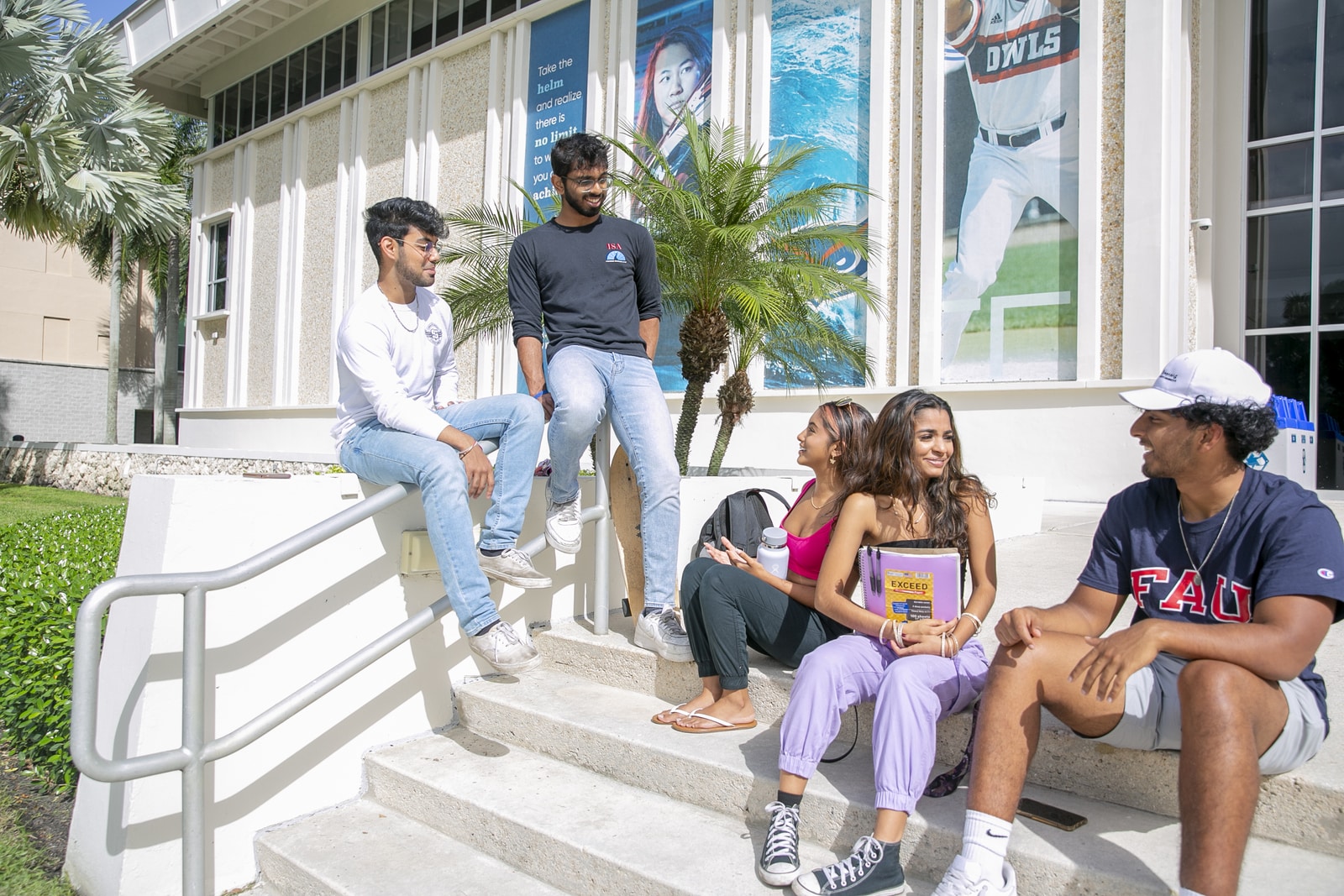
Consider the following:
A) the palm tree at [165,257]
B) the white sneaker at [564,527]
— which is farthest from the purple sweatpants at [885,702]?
the palm tree at [165,257]

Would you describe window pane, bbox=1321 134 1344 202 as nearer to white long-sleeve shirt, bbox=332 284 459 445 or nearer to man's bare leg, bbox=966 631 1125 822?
man's bare leg, bbox=966 631 1125 822

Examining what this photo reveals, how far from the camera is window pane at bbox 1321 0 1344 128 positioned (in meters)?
8.94

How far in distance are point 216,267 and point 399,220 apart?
20935 mm

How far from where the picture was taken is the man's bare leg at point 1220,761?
6.02ft

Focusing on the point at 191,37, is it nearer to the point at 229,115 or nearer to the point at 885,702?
the point at 229,115

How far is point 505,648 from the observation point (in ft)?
9.89

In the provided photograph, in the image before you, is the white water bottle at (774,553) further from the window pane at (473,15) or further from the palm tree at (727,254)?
the window pane at (473,15)

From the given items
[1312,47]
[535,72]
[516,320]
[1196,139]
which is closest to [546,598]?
[516,320]

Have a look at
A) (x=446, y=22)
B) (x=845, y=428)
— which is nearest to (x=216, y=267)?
(x=446, y=22)

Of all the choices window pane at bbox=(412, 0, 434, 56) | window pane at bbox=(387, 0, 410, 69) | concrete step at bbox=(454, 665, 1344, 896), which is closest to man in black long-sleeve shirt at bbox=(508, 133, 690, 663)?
concrete step at bbox=(454, 665, 1344, 896)

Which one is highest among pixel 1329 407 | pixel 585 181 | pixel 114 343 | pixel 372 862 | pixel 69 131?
pixel 69 131

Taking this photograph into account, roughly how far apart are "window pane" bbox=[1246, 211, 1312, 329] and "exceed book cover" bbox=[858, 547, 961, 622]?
8.68 m

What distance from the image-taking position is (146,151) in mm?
14648

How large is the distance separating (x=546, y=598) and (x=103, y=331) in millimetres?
34397
